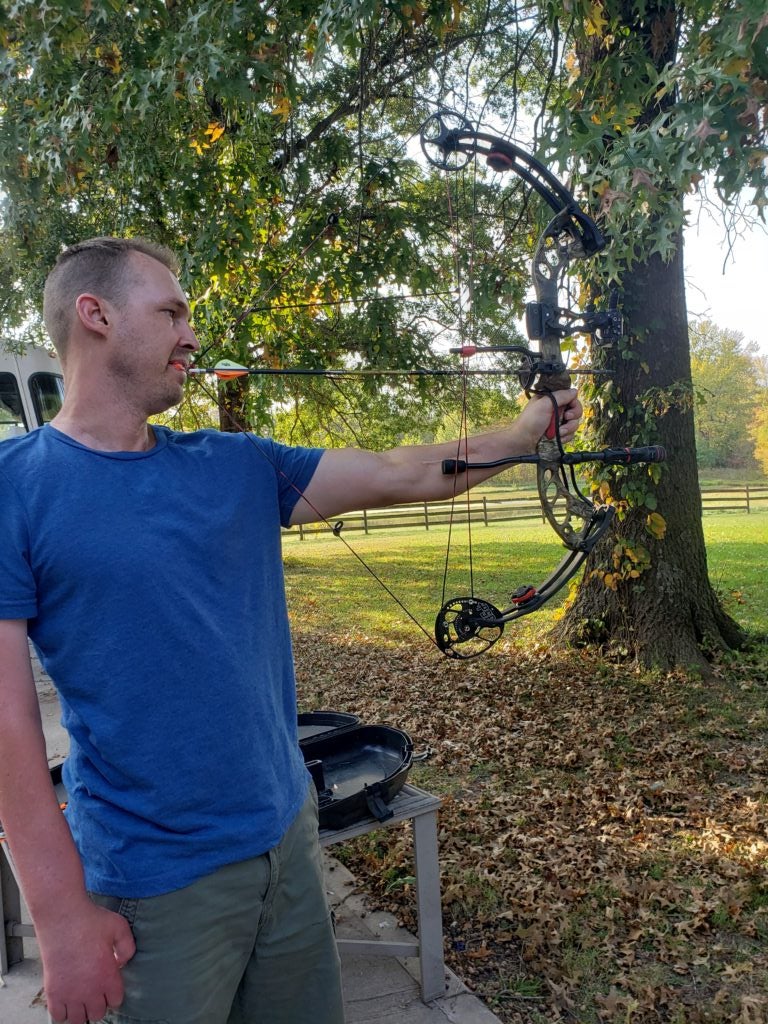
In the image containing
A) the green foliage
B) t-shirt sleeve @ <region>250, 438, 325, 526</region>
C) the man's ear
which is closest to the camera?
the man's ear

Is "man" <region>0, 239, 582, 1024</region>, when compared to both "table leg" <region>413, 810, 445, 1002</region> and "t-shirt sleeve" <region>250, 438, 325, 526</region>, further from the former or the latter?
"table leg" <region>413, 810, 445, 1002</region>

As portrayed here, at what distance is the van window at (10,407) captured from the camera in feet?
37.0

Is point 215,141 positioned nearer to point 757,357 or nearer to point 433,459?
point 433,459

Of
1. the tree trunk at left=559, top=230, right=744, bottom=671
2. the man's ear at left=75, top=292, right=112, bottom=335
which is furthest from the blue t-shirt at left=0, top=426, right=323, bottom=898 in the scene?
the tree trunk at left=559, top=230, right=744, bottom=671

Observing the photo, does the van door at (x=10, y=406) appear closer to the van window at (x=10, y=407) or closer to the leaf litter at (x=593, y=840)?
the van window at (x=10, y=407)

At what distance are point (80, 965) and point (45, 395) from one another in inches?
Result: 448

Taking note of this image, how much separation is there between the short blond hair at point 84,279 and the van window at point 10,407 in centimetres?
1046

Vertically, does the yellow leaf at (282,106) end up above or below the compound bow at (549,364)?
above

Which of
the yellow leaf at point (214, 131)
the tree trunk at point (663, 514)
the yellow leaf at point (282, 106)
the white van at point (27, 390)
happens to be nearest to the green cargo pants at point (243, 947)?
the yellow leaf at point (282, 106)

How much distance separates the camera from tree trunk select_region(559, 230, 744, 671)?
6270mm

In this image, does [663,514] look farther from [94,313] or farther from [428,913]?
[94,313]

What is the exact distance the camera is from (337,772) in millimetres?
3357

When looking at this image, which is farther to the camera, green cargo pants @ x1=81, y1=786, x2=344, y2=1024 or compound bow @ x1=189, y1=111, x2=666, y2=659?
compound bow @ x1=189, y1=111, x2=666, y2=659

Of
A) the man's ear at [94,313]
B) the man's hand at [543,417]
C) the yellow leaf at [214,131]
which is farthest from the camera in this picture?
the yellow leaf at [214,131]
